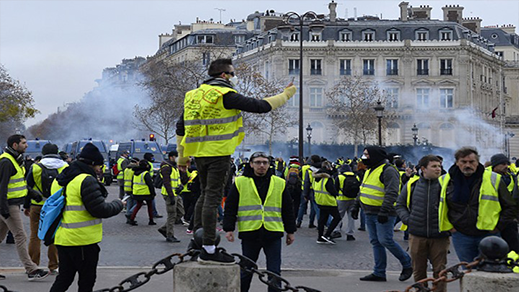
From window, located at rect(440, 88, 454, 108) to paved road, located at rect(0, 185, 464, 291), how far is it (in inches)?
2169

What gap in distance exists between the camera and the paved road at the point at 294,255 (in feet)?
34.2

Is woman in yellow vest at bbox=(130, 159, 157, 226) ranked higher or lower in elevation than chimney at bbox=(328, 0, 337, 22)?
lower

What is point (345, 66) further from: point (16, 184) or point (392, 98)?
point (16, 184)

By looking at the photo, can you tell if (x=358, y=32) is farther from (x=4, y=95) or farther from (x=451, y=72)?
(x=4, y=95)

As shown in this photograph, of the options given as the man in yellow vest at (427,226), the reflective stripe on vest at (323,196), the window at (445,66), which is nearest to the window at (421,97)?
the window at (445,66)

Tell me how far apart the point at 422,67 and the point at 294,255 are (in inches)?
2337

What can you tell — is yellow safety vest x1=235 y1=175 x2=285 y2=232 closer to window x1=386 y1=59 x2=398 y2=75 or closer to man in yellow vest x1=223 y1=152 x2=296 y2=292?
man in yellow vest x1=223 y1=152 x2=296 y2=292

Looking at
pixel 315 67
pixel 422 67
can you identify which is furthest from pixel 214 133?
pixel 422 67

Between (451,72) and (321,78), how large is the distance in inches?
468

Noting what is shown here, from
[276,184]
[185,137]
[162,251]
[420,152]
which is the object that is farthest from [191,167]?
[420,152]

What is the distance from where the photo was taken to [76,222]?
6906 millimetres

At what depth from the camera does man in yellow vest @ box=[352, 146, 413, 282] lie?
9672 millimetres

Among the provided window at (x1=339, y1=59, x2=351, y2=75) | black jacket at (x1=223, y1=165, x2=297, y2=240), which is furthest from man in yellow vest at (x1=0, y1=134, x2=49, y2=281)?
window at (x1=339, y1=59, x2=351, y2=75)

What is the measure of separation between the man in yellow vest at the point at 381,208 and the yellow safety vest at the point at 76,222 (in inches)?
157
